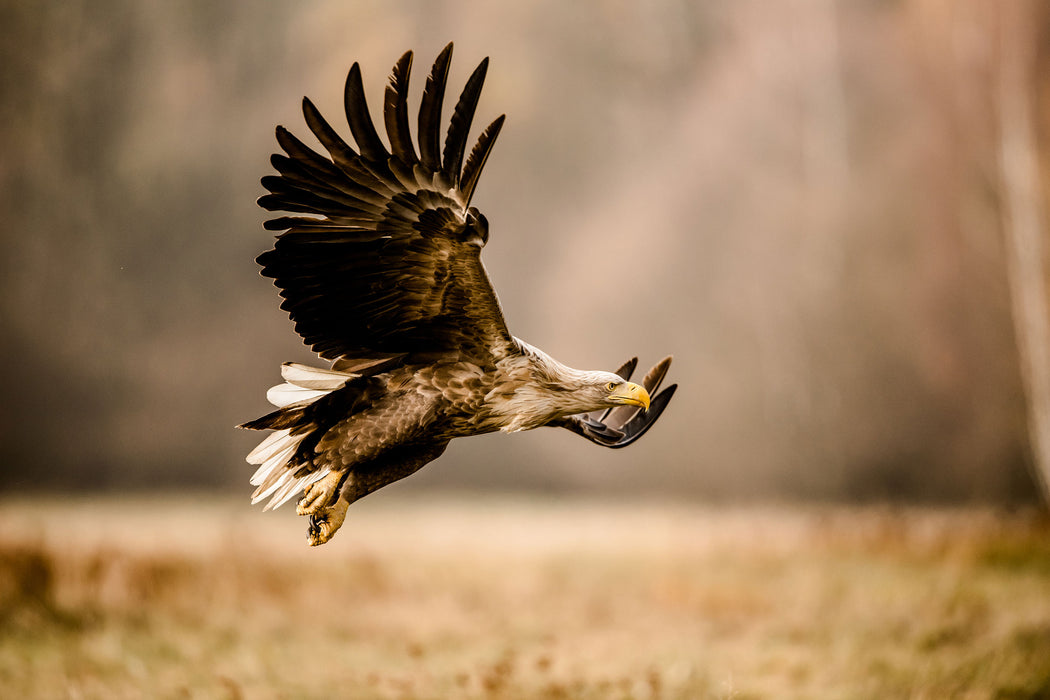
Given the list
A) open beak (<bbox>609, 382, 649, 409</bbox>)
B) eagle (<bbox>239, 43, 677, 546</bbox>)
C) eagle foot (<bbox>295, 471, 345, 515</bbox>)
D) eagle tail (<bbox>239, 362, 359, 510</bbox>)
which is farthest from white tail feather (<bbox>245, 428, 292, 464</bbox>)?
open beak (<bbox>609, 382, 649, 409</bbox>)

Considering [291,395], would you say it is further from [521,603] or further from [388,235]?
[521,603]

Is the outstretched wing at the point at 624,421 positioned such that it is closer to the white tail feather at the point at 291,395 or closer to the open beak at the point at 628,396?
the open beak at the point at 628,396

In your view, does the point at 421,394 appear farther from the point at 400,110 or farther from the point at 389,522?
the point at 389,522

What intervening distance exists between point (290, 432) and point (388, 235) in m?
0.63

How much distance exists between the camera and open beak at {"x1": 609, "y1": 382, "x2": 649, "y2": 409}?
2188 millimetres

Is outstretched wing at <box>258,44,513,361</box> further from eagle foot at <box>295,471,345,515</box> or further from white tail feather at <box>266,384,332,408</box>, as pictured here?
eagle foot at <box>295,471,345,515</box>

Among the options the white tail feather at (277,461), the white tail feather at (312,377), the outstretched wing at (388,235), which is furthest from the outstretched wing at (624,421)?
the white tail feather at (277,461)

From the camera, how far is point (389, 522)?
7172 mm

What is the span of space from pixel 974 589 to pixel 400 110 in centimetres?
614

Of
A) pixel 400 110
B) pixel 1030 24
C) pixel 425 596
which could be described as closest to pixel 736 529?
pixel 425 596

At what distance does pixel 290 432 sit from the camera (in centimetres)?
229

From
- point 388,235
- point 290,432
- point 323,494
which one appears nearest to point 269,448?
point 290,432

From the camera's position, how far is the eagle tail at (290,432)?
2.29 meters

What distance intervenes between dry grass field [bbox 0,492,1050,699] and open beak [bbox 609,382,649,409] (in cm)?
234
